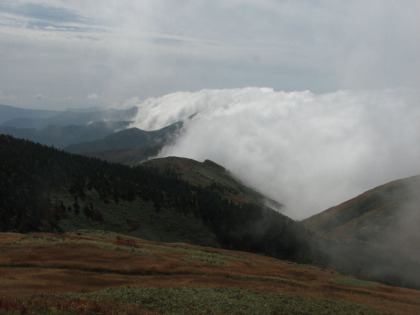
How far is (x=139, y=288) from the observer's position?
38812 millimetres

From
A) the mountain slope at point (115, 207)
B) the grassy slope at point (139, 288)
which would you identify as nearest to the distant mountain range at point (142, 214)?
the mountain slope at point (115, 207)

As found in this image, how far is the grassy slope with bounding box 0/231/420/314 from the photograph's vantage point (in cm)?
2992

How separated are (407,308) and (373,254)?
135m

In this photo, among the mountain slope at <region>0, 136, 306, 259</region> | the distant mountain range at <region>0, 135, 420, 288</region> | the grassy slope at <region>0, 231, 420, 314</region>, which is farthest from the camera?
the distant mountain range at <region>0, 135, 420, 288</region>

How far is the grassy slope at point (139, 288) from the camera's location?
98.2ft

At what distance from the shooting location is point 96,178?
481 feet

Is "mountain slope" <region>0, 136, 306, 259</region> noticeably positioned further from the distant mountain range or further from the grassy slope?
the grassy slope

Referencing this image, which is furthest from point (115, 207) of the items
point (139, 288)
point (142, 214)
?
point (139, 288)

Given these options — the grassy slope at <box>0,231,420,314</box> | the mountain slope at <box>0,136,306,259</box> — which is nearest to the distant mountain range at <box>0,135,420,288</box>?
the mountain slope at <box>0,136,306,259</box>

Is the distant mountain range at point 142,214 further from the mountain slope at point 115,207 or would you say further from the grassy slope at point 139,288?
the grassy slope at point 139,288

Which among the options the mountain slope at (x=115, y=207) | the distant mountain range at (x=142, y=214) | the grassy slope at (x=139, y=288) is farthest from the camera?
the distant mountain range at (x=142, y=214)

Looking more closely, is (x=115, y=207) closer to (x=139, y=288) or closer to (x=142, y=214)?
(x=142, y=214)

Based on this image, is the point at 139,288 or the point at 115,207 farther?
the point at 115,207

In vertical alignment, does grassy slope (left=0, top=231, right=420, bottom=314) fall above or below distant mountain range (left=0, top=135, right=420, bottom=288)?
below
